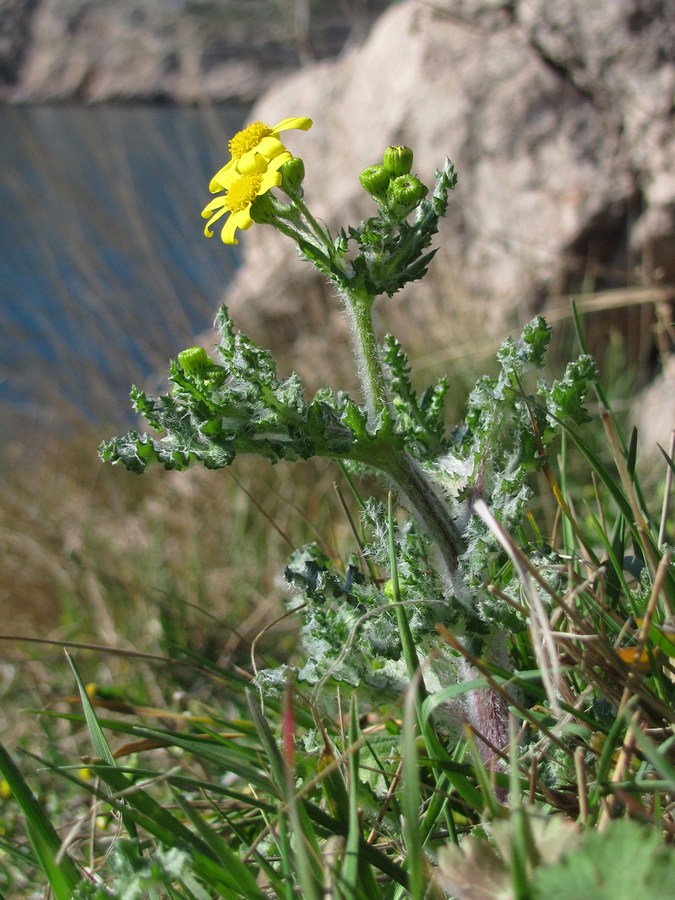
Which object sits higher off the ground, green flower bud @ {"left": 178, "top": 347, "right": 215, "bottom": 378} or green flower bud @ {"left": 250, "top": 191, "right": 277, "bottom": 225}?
green flower bud @ {"left": 250, "top": 191, "right": 277, "bottom": 225}

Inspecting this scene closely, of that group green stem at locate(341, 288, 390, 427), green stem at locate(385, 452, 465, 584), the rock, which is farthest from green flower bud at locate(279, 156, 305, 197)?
the rock

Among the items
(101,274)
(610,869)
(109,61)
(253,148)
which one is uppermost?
(109,61)

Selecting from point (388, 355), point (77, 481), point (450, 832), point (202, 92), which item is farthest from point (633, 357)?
point (450, 832)

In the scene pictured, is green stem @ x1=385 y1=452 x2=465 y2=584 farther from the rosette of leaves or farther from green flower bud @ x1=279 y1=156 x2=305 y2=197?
green flower bud @ x1=279 y1=156 x2=305 y2=197

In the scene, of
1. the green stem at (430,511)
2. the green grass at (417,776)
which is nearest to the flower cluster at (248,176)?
the green stem at (430,511)

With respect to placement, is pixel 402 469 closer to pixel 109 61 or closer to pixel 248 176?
pixel 248 176

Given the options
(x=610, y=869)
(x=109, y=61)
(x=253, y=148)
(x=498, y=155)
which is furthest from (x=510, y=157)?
(x=109, y=61)

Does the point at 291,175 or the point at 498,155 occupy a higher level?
the point at 498,155
